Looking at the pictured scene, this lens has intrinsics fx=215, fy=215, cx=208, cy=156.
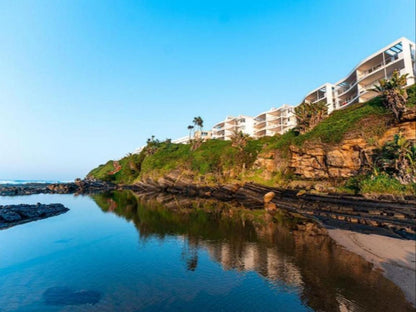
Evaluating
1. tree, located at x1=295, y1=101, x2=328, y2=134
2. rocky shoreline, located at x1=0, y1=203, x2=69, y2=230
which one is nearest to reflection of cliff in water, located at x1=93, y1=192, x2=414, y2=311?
rocky shoreline, located at x1=0, y1=203, x2=69, y2=230

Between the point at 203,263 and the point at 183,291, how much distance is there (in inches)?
139

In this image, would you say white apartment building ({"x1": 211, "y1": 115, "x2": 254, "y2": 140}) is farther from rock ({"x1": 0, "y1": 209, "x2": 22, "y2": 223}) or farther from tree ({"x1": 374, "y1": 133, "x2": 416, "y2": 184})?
rock ({"x1": 0, "y1": 209, "x2": 22, "y2": 223})

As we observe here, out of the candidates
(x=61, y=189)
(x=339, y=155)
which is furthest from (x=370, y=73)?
(x=61, y=189)

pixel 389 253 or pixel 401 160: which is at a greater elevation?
pixel 401 160

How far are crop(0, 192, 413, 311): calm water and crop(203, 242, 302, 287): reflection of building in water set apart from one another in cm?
6

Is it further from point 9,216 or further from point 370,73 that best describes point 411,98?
point 9,216

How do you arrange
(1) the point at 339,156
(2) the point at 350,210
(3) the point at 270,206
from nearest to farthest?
(2) the point at 350,210, (1) the point at 339,156, (3) the point at 270,206

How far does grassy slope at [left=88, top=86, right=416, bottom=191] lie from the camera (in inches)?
1275

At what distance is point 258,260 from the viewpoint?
14.1 metres

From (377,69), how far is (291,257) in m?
50.8

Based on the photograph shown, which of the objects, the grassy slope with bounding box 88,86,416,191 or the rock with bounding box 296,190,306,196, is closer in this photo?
the grassy slope with bounding box 88,86,416,191

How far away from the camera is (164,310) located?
910 cm

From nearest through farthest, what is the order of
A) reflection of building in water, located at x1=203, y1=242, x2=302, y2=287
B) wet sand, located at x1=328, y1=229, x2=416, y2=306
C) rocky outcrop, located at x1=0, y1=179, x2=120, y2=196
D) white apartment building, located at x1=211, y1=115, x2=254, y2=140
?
wet sand, located at x1=328, y1=229, x2=416, y2=306, reflection of building in water, located at x1=203, y1=242, x2=302, y2=287, rocky outcrop, located at x1=0, y1=179, x2=120, y2=196, white apartment building, located at x1=211, y1=115, x2=254, y2=140

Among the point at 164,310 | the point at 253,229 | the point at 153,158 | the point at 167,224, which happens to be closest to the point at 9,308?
the point at 164,310
